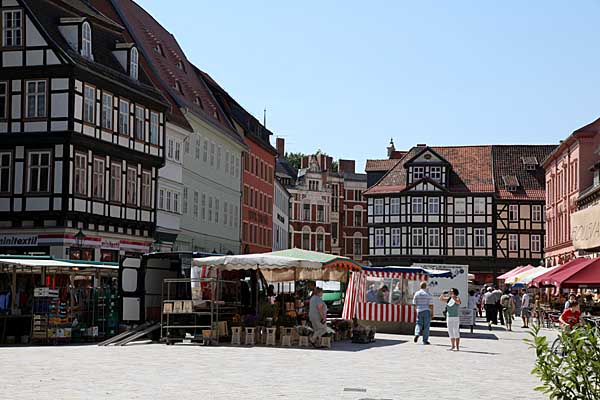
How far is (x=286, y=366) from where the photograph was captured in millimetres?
20031

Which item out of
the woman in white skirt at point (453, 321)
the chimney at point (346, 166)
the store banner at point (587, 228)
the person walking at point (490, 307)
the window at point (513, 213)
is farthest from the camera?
the chimney at point (346, 166)

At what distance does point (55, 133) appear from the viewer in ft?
125

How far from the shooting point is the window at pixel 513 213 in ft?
295

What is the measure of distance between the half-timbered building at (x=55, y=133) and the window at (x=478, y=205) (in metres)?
53.1

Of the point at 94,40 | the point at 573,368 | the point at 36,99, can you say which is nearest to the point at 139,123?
the point at 94,40

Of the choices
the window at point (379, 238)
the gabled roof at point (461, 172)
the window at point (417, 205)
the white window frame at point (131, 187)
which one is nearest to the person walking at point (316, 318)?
the white window frame at point (131, 187)

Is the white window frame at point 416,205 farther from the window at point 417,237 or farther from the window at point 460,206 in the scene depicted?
the window at point 460,206

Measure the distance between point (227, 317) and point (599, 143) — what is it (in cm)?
3825

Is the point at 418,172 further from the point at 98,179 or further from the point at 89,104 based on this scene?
the point at 89,104

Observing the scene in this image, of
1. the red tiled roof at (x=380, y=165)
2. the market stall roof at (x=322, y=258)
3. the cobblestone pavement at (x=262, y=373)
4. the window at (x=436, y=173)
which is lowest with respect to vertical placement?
the cobblestone pavement at (x=262, y=373)

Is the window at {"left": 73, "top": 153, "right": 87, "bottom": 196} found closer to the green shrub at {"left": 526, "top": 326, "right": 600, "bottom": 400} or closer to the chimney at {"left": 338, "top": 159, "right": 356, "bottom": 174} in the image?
the green shrub at {"left": 526, "top": 326, "right": 600, "bottom": 400}

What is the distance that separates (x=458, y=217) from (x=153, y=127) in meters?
48.4

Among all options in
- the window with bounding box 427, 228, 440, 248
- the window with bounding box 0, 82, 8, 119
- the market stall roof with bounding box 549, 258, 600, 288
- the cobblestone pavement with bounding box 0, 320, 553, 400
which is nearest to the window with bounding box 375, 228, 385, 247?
the window with bounding box 427, 228, 440, 248

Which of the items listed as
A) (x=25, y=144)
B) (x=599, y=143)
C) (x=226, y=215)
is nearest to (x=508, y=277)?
(x=599, y=143)
